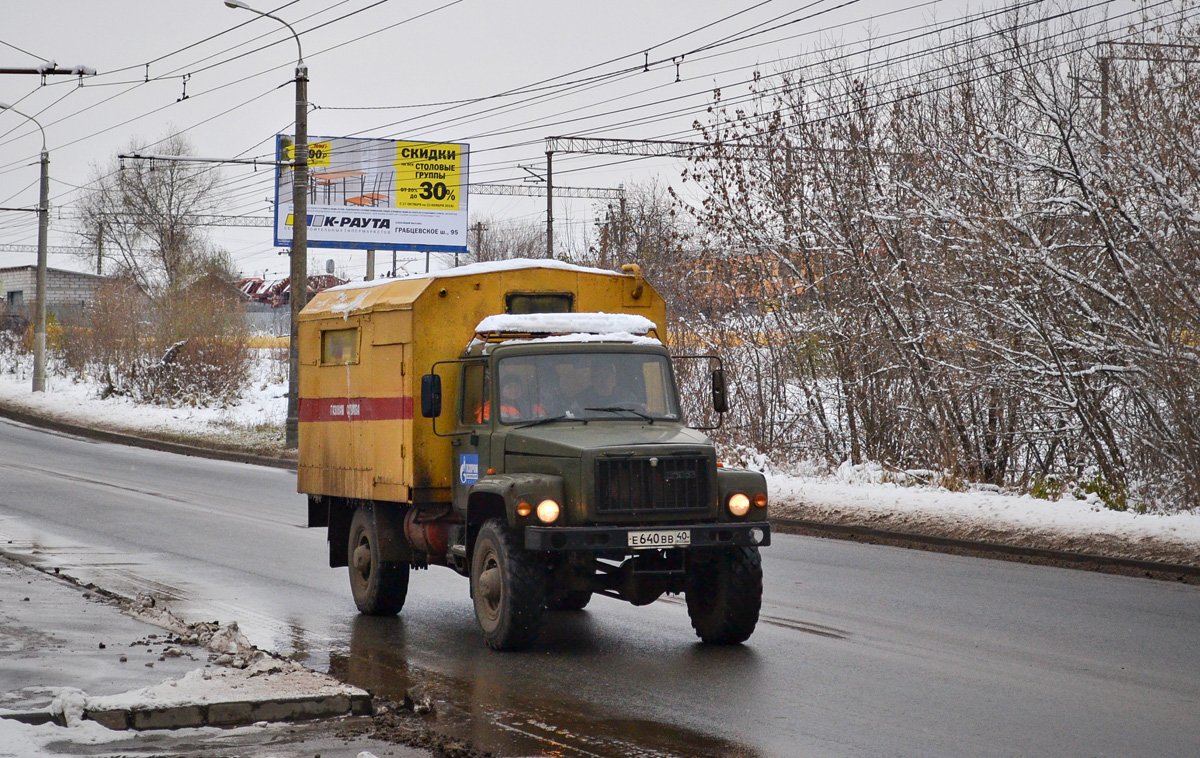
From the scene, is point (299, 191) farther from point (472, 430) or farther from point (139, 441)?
point (472, 430)

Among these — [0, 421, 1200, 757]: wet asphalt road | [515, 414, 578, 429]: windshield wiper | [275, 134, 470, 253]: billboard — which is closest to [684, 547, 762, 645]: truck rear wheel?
[0, 421, 1200, 757]: wet asphalt road

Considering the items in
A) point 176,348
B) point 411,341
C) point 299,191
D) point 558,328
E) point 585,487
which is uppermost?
point 299,191

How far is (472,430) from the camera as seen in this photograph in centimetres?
992

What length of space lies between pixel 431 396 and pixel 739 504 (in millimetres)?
2296

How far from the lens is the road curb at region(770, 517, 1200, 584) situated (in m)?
12.9

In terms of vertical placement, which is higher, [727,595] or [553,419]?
[553,419]

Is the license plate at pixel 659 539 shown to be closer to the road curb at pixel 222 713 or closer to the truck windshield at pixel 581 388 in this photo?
the truck windshield at pixel 581 388

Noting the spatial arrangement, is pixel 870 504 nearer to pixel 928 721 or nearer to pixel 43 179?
pixel 928 721

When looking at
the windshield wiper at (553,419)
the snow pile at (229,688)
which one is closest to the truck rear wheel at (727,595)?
the windshield wiper at (553,419)

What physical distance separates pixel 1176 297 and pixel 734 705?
10.0 m

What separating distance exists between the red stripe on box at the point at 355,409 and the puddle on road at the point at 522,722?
2.13m

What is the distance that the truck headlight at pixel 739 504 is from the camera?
9.16 meters

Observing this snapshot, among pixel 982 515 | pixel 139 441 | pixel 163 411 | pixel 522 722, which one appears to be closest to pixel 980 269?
pixel 982 515

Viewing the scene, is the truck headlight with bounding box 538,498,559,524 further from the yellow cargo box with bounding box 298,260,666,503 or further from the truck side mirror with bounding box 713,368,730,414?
the truck side mirror with bounding box 713,368,730,414
